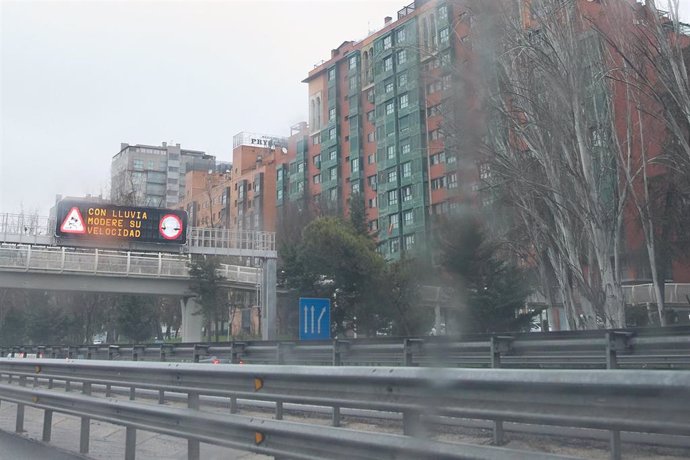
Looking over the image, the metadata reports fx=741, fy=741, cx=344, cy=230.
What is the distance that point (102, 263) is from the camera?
42.1 metres

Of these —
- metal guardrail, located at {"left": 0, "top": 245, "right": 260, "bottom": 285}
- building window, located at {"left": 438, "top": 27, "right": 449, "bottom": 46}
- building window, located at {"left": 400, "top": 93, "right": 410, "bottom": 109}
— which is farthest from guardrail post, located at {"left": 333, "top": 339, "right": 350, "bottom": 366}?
metal guardrail, located at {"left": 0, "top": 245, "right": 260, "bottom": 285}

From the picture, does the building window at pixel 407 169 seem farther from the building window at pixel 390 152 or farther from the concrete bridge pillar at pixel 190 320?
the concrete bridge pillar at pixel 190 320

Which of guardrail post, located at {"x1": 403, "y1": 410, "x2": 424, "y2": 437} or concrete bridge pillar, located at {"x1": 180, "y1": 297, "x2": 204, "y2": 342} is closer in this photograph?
guardrail post, located at {"x1": 403, "y1": 410, "x2": 424, "y2": 437}

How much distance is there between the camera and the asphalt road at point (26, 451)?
8.51 m

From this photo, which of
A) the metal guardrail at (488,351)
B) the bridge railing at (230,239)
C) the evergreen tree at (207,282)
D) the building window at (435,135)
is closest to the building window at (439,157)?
the building window at (435,135)

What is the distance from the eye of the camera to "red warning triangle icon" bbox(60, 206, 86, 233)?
106ft

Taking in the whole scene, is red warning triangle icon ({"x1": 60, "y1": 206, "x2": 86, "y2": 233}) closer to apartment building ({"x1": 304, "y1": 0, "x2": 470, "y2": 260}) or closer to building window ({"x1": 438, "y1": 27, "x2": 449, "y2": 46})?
apartment building ({"x1": 304, "y1": 0, "x2": 470, "y2": 260})

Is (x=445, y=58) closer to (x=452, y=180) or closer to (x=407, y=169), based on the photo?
(x=452, y=180)

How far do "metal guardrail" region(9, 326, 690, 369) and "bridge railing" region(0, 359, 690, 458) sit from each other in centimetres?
29

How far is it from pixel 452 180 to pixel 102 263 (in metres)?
40.7

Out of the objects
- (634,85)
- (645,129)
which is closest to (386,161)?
(634,85)

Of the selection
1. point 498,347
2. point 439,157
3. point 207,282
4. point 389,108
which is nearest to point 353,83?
point 389,108

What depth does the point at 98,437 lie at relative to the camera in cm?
965

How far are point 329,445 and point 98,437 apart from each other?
5717 mm
